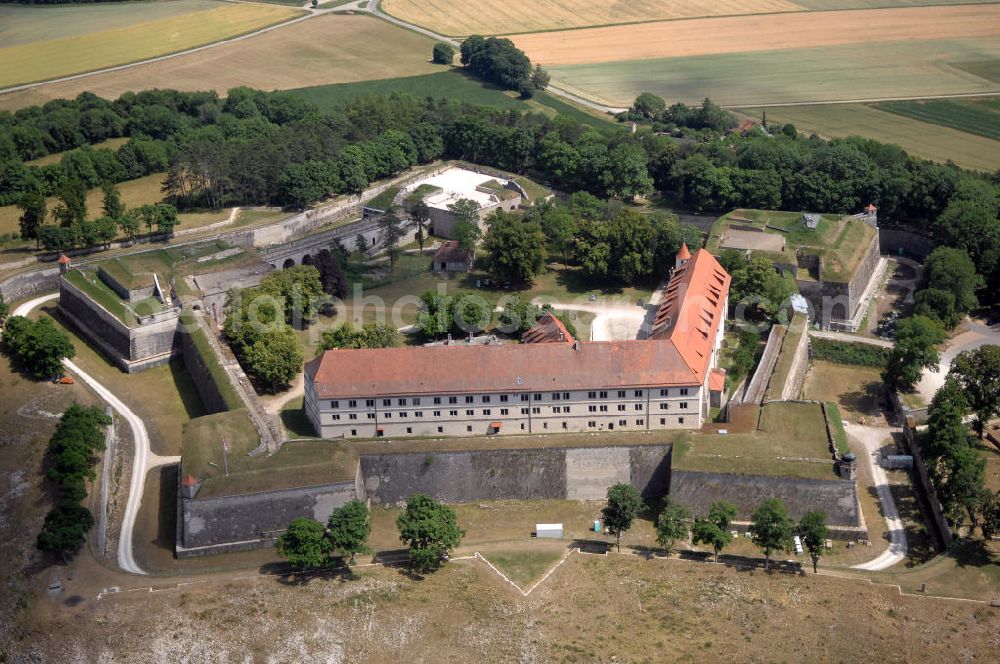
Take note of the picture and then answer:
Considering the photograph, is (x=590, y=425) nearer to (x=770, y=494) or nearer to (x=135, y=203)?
(x=770, y=494)

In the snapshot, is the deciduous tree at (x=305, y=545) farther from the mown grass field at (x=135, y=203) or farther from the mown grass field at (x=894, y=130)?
the mown grass field at (x=894, y=130)

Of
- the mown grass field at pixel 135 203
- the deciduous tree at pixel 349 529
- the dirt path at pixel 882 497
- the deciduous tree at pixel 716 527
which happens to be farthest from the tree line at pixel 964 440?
the mown grass field at pixel 135 203

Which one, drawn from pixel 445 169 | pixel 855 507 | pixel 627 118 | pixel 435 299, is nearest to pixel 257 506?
pixel 435 299

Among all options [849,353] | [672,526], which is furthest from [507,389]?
[849,353]

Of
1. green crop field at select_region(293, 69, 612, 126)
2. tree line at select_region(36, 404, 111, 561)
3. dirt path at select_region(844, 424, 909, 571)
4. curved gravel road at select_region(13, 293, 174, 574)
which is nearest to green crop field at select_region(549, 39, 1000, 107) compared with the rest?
green crop field at select_region(293, 69, 612, 126)

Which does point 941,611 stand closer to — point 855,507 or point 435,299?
point 855,507

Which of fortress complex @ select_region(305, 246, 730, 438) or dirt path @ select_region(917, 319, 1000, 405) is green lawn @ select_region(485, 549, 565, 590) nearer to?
fortress complex @ select_region(305, 246, 730, 438)
